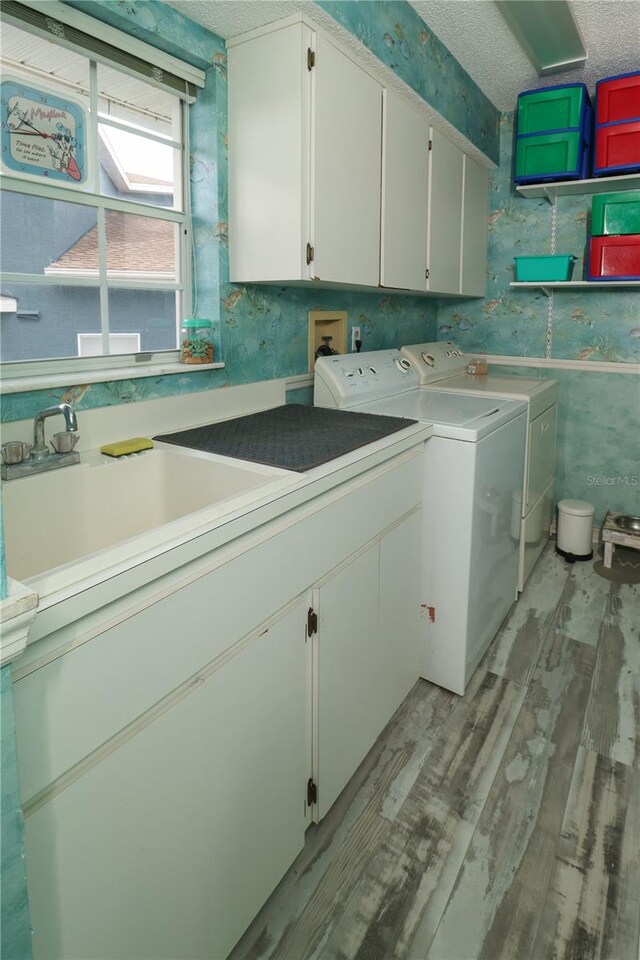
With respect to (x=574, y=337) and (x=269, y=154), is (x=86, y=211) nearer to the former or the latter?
(x=269, y=154)

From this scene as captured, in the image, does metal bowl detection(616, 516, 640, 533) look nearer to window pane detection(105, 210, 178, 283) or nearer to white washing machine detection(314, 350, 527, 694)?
white washing machine detection(314, 350, 527, 694)

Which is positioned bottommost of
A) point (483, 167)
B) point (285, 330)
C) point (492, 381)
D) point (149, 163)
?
point (492, 381)

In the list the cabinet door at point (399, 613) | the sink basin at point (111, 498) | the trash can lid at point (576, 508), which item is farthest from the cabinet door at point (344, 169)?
the trash can lid at point (576, 508)

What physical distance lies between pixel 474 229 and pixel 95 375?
245cm

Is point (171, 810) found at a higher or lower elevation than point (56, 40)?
lower

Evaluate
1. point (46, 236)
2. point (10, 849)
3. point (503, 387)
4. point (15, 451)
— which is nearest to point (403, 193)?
point (503, 387)

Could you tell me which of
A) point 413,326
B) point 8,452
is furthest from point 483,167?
point 8,452

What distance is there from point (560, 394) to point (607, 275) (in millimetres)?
726

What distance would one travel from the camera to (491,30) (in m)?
2.45

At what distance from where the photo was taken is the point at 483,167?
11.0ft

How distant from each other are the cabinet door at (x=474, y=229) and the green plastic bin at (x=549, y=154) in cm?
24

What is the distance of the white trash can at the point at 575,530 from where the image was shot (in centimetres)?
331

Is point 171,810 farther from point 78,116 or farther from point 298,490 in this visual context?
point 78,116

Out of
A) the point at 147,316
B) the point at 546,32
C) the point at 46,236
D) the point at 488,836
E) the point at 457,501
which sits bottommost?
the point at 488,836
